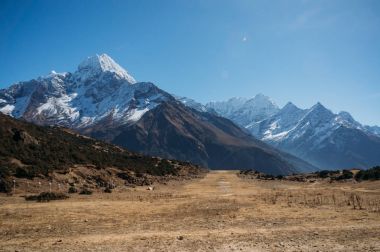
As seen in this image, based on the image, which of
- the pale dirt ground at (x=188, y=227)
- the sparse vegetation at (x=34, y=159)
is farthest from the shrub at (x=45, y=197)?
the sparse vegetation at (x=34, y=159)

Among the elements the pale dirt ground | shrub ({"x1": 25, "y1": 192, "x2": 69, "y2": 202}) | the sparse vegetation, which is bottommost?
the pale dirt ground

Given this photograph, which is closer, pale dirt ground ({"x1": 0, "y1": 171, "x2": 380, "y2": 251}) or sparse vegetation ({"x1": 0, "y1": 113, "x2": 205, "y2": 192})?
pale dirt ground ({"x1": 0, "y1": 171, "x2": 380, "y2": 251})

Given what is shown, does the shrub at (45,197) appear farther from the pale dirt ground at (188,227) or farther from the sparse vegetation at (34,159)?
the sparse vegetation at (34,159)

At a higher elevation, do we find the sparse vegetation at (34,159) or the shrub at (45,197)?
the sparse vegetation at (34,159)

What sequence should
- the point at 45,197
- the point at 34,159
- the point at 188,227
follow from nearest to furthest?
the point at 188,227
the point at 45,197
the point at 34,159

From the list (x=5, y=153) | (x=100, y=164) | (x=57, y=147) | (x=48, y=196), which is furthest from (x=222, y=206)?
(x=57, y=147)

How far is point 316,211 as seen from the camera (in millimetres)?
31391

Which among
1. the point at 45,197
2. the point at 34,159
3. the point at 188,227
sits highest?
the point at 34,159

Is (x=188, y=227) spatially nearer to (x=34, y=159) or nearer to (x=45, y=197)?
(x=45, y=197)

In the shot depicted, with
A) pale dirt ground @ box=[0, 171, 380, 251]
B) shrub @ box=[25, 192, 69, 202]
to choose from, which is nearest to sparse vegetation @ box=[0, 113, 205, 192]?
shrub @ box=[25, 192, 69, 202]

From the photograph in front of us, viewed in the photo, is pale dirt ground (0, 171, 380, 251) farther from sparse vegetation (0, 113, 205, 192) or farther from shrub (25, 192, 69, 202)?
sparse vegetation (0, 113, 205, 192)

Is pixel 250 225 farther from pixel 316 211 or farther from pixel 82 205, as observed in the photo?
pixel 82 205

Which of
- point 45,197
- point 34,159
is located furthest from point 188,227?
point 34,159

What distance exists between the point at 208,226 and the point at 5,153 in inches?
1613
